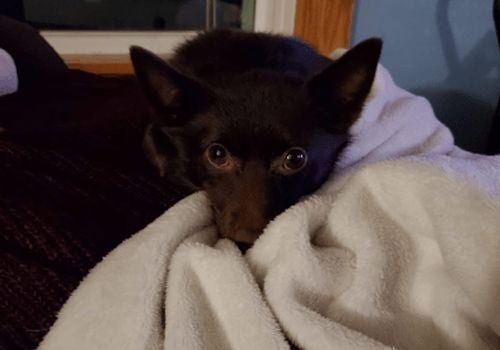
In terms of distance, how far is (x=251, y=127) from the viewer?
3.02ft

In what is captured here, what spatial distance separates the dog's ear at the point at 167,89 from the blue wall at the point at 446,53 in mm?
1201

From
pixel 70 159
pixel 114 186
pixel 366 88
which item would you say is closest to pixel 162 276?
pixel 114 186

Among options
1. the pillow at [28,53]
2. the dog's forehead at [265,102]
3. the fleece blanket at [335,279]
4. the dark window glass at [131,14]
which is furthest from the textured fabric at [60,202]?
the dark window glass at [131,14]

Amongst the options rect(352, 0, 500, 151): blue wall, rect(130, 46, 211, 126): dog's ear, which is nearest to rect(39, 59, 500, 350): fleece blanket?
rect(130, 46, 211, 126): dog's ear

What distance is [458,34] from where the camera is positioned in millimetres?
2057

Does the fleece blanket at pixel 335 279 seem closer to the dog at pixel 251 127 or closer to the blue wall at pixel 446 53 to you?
the dog at pixel 251 127

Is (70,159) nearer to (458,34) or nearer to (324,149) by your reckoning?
(324,149)

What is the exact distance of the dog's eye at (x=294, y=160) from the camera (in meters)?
0.95

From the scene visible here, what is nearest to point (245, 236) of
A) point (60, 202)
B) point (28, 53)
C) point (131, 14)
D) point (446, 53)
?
point (60, 202)

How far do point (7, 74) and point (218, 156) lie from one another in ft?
2.51

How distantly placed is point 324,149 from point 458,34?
133cm

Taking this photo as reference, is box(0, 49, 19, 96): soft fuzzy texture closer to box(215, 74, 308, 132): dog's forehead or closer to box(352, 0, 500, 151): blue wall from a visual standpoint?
box(215, 74, 308, 132): dog's forehead

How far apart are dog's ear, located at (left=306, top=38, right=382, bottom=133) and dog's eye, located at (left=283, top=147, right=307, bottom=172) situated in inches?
4.5

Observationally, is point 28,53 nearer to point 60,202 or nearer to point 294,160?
point 60,202
